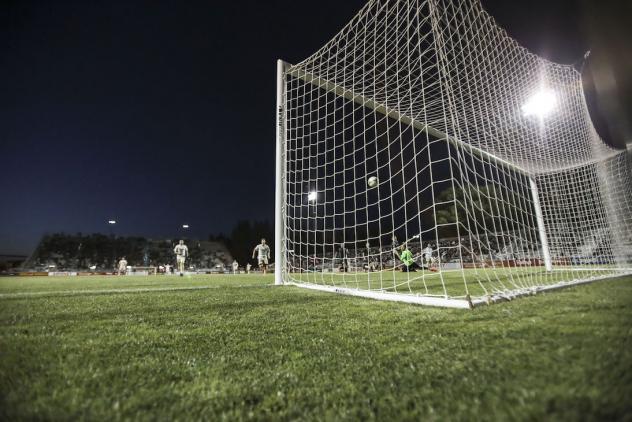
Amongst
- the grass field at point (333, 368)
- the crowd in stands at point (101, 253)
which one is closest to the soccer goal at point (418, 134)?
the grass field at point (333, 368)

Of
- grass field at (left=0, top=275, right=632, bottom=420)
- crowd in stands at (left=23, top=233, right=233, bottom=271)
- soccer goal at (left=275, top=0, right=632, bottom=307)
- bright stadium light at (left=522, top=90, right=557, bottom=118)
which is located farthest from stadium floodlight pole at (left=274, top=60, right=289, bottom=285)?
crowd in stands at (left=23, top=233, right=233, bottom=271)

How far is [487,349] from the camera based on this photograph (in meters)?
1.45

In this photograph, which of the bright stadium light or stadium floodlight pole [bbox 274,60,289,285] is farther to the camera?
stadium floodlight pole [bbox 274,60,289,285]

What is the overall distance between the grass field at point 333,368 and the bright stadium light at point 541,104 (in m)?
5.65

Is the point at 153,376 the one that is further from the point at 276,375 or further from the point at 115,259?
the point at 115,259

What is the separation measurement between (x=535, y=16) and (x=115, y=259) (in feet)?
168

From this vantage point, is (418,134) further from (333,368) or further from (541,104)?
(541,104)

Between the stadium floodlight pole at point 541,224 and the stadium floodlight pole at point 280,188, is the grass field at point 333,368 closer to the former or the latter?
the stadium floodlight pole at point 280,188

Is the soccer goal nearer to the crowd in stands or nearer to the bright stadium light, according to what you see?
the bright stadium light

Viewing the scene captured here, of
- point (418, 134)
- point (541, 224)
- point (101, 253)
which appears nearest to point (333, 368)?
point (418, 134)

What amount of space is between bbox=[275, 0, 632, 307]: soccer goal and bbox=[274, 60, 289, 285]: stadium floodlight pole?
1.3 inches

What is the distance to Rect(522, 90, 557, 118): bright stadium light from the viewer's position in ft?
20.9

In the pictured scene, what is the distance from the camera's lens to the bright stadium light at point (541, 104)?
251 inches

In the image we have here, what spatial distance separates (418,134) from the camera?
4.34 meters
